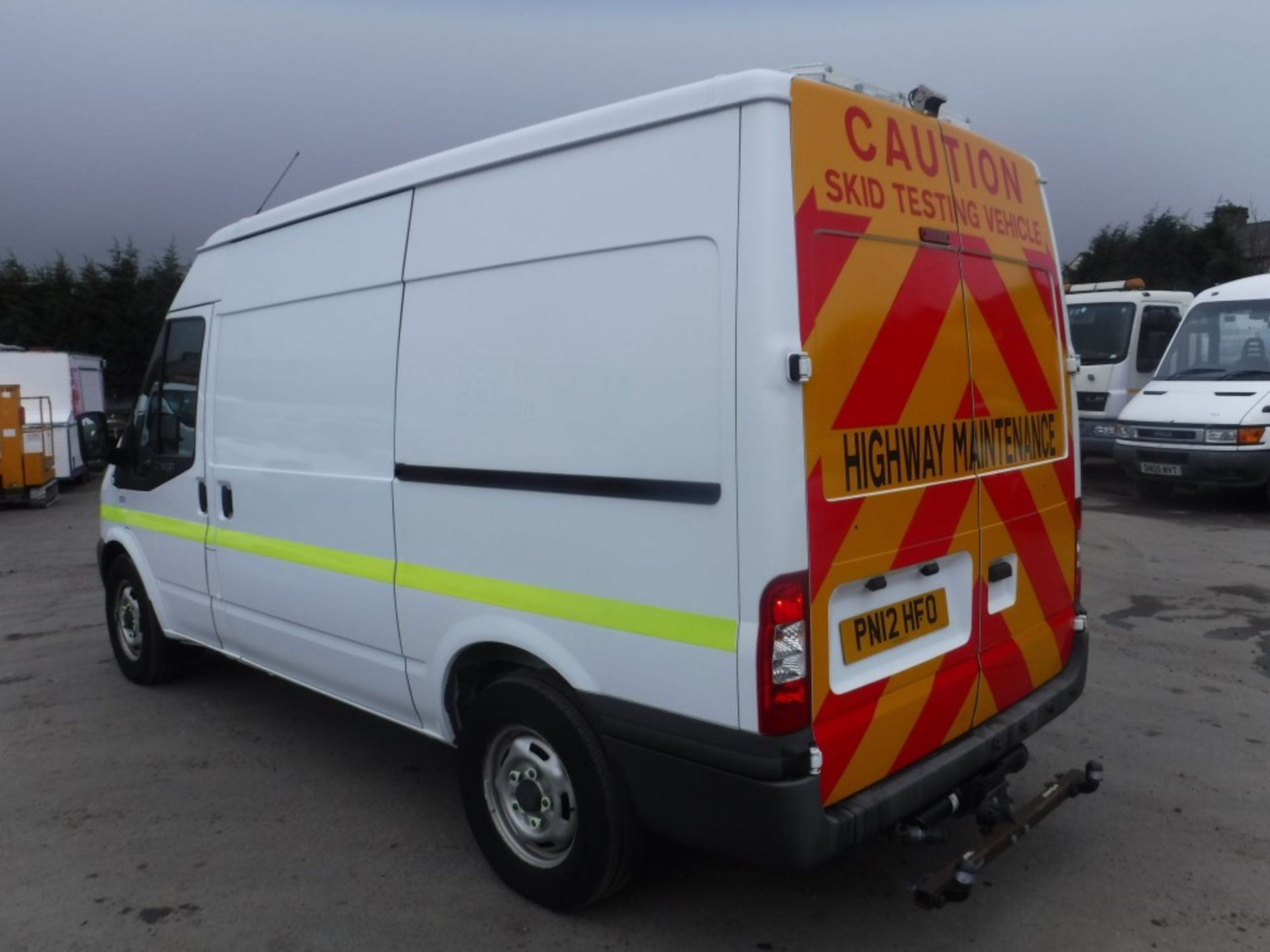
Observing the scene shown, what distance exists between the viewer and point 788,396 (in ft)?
9.00

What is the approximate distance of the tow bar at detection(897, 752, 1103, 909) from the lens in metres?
2.94

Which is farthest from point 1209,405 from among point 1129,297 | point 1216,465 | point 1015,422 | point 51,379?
point 51,379

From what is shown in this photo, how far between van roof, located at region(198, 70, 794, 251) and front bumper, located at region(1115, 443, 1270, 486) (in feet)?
31.3

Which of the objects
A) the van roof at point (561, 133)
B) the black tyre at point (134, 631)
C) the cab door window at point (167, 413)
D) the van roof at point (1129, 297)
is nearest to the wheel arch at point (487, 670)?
the van roof at point (561, 133)

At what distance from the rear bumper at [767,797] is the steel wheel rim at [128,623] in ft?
12.8

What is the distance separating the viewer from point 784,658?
9.11 feet

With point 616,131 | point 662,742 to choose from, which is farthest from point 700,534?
point 616,131

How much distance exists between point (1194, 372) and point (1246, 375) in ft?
2.16

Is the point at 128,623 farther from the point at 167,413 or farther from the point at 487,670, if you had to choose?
the point at 487,670

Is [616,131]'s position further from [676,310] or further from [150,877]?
[150,877]

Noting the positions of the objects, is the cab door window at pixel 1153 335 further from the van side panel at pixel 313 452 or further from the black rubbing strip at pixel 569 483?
the black rubbing strip at pixel 569 483

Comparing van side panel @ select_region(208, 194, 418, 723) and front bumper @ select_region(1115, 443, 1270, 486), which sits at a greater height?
van side panel @ select_region(208, 194, 418, 723)

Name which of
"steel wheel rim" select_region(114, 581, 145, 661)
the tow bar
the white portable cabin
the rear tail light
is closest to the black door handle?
the tow bar

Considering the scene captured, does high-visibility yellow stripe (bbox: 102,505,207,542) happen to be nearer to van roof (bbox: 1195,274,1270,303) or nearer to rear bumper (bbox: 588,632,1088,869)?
rear bumper (bbox: 588,632,1088,869)
